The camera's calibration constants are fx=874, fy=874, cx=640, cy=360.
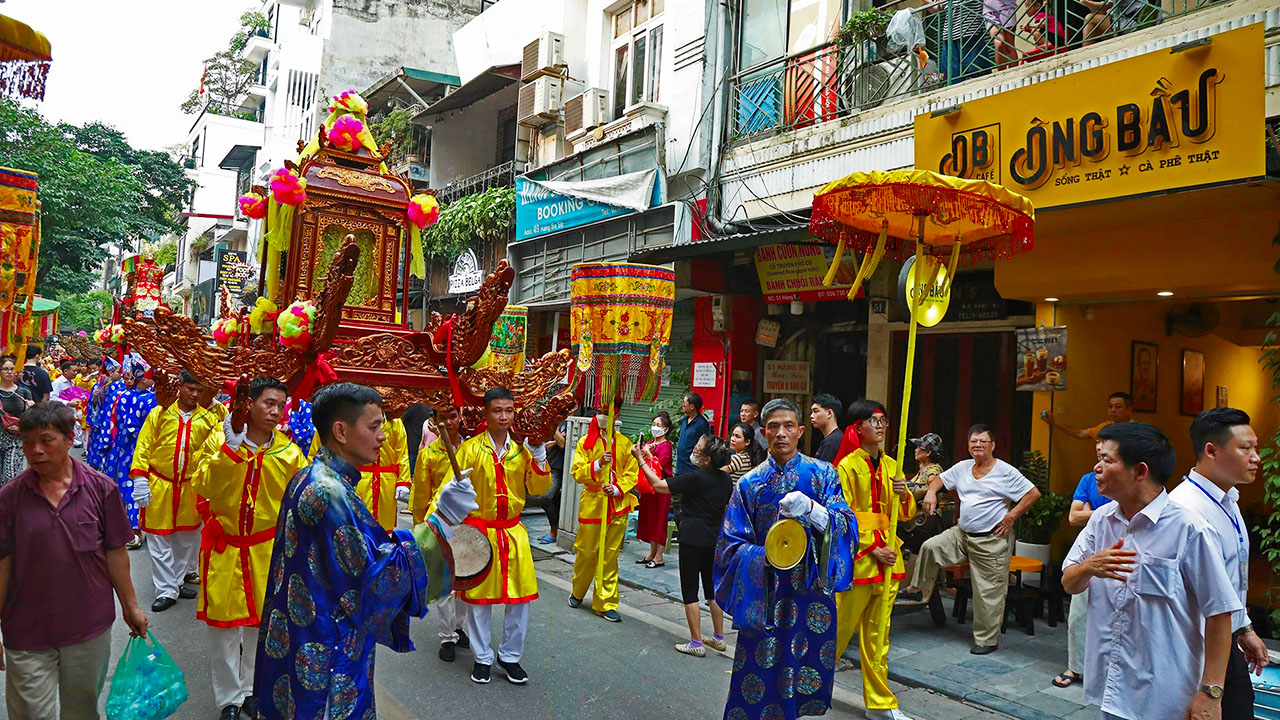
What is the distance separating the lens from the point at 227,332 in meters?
6.95

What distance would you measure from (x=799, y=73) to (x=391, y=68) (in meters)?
20.2

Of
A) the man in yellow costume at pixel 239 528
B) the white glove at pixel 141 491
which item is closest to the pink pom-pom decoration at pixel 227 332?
the white glove at pixel 141 491

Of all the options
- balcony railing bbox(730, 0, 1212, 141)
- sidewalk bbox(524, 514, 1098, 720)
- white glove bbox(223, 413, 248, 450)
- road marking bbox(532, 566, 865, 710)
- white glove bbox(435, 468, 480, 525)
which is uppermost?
balcony railing bbox(730, 0, 1212, 141)

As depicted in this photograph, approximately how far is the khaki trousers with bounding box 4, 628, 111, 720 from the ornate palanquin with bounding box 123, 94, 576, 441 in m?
2.07

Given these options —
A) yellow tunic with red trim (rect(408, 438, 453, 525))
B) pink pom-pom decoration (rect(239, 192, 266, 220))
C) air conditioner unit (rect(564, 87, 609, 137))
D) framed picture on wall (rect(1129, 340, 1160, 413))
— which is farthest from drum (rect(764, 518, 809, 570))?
air conditioner unit (rect(564, 87, 609, 137))

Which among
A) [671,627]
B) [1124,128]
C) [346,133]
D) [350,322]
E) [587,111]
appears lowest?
[671,627]

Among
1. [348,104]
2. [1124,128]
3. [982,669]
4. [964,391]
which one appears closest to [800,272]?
[964,391]

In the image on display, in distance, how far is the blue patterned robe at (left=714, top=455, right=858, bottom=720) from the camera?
4344 mm

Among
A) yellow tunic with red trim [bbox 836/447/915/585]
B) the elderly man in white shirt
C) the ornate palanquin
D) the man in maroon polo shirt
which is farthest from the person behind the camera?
the ornate palanquin

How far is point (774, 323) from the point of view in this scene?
12.0 metres

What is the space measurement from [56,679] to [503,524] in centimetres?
278

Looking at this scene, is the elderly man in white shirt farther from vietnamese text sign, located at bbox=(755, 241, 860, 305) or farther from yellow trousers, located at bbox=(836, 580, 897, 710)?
vietnamese text sign, located at bbox=(755, 241, 860, 305)

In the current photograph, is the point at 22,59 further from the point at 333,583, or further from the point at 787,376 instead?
the point at 787,376

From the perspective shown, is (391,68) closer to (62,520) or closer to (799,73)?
(799,73)
